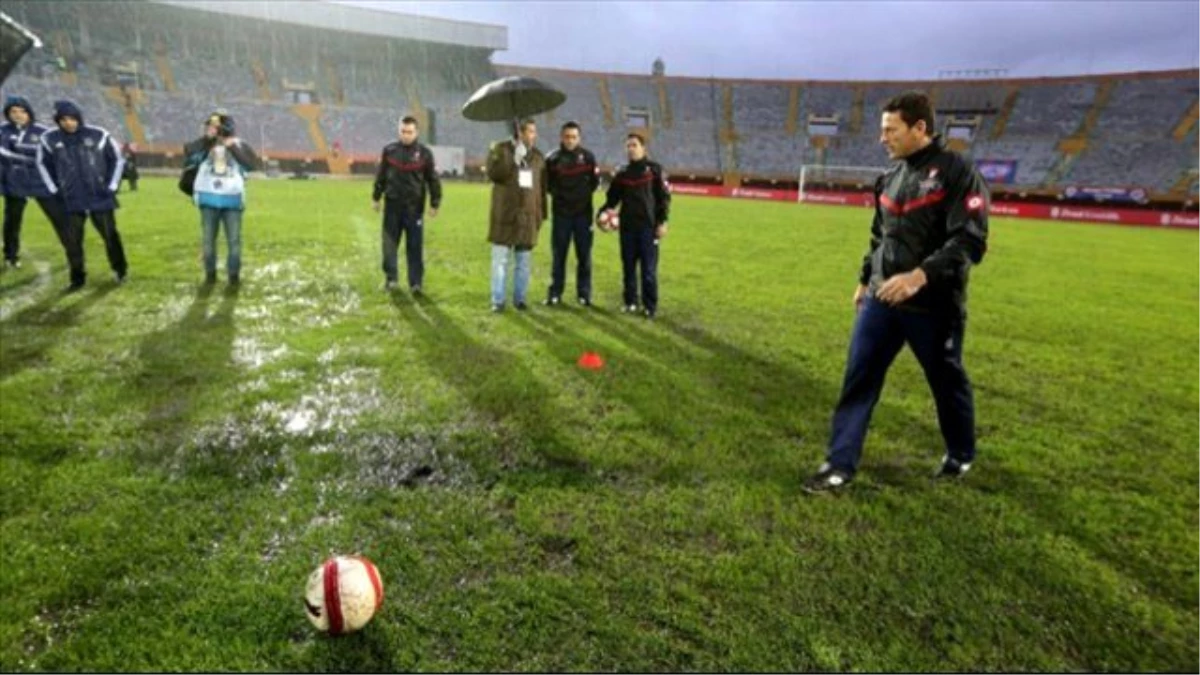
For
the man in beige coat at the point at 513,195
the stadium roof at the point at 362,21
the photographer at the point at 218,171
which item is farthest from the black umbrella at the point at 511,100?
the stadium roof at the point at 362,21

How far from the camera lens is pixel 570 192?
8.45m

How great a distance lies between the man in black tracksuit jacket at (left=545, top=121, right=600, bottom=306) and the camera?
8.41m

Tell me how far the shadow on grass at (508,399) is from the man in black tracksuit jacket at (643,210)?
2394 millimetres

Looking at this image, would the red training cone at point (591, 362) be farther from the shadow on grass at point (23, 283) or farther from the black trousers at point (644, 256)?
the shadow on grass at point (23, 283)

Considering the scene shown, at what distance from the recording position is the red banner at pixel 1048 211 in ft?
109

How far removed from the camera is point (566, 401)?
214 inches

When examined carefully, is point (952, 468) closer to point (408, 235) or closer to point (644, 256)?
point (644, 256)

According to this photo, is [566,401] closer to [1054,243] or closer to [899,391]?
[899,391]

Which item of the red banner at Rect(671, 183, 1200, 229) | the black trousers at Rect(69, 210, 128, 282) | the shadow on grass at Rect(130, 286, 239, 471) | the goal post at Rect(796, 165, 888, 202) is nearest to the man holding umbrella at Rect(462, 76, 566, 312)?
the shadow on grass at Rect(130, 286, 239, 471)

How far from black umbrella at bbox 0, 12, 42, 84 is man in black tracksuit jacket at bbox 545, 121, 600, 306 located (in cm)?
562

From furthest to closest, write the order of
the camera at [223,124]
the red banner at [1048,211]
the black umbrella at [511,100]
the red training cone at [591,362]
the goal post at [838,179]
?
the goal post at [838,179], the red banner at [1048,211], the camera at [223,124], the black umbrella at [511,100], the red training cone at [591,362]

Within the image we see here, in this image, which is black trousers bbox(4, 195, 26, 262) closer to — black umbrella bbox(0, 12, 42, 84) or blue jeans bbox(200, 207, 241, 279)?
blue jeans bbox(200, 207, 241, 279)

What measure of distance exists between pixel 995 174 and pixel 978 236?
156 ft

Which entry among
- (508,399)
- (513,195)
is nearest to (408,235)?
(513,195)
